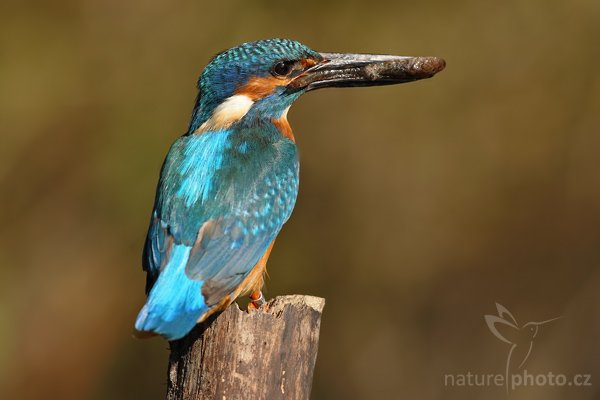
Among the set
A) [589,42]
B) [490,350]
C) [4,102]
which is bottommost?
[490,350]

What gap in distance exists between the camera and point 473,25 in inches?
247

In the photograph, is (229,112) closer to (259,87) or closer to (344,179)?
(259,87)

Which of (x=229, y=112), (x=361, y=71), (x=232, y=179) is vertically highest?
(x=361, y=71)

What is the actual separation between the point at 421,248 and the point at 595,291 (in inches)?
41.7

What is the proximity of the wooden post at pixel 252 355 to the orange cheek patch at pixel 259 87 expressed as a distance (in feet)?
4.02

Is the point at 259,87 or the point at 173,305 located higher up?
the point at 259,87

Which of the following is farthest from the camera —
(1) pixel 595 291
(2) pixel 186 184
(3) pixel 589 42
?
(3) pixel 589 42

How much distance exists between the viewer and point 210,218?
3844 millimetres

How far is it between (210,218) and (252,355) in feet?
2.26

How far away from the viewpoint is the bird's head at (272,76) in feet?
14.3

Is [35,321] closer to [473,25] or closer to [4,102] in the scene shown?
[4,102]

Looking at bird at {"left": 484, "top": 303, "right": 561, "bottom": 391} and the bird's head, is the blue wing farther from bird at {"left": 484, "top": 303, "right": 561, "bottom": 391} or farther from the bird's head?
bird at {"left": 484, "top": 303, "right": 561, "bottom": 391}

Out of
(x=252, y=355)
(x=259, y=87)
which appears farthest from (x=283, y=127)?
(x=252, y=355)

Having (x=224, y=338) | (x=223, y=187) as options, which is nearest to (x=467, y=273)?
(x=223, y=187)
